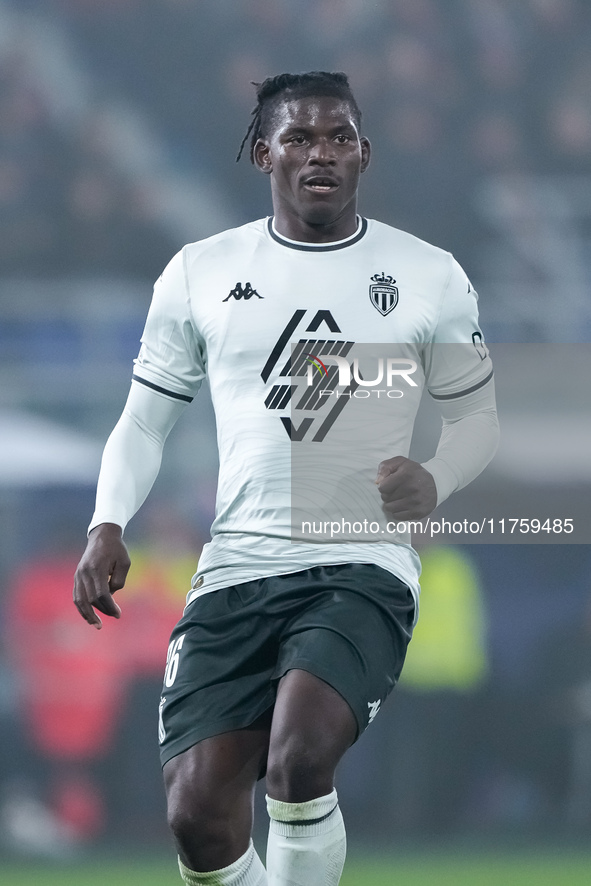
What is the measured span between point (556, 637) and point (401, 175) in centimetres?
163

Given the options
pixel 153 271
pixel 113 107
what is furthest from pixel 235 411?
pixel 113 107

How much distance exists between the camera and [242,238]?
2.69 m

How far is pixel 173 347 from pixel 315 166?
49cm

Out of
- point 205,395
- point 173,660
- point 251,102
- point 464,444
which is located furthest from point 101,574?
point 251,102

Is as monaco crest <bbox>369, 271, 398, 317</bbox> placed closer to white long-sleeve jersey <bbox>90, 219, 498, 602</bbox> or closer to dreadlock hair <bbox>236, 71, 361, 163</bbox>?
white long-sleeve jersey <bbox>90, 219, 498, 602</bbox>

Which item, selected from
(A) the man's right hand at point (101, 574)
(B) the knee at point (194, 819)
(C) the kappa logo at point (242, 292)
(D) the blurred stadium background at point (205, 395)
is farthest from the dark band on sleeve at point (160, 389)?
(D) the blurred stadium background at point (205, 395)

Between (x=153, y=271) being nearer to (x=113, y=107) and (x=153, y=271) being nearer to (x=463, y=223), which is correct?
(x=113, y=107)

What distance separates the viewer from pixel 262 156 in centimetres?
274

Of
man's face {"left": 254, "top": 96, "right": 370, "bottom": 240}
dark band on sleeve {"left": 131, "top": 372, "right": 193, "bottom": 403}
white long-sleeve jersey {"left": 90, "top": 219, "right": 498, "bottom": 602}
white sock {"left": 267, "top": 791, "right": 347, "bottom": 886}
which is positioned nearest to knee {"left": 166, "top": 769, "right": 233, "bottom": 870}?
white sock {"left": 267, "top": 791, "right": 347, "bottom": 886}

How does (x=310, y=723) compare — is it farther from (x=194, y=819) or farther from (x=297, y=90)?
(x=297, y=90)

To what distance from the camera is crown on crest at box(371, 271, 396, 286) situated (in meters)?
2.55

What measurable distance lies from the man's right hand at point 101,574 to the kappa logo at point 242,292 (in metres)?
0.55

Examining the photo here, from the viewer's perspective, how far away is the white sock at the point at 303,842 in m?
2.03

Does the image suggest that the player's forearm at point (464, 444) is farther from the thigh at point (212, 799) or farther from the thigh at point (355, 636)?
the thigh at point (212, 799)
